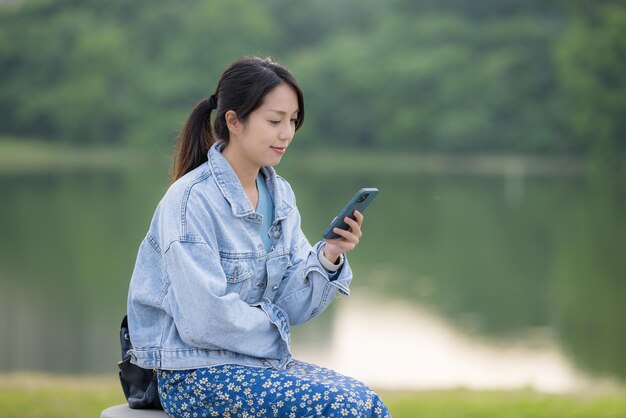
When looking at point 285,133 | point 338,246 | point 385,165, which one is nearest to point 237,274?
point 338,246

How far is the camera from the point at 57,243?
934 inches

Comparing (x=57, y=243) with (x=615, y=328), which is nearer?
(x=615, y=328)

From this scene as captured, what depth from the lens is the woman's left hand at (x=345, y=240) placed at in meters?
2.25

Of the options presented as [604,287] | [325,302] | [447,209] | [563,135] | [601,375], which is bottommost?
[325,302]

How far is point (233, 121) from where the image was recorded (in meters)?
2.34

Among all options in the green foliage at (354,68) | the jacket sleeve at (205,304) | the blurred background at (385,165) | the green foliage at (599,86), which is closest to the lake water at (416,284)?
the blurred background at (385,165)

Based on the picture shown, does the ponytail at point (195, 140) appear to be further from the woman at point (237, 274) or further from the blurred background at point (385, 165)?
the blurred background at point (385, 165)

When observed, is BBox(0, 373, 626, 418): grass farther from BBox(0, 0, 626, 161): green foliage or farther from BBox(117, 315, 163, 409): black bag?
BBox(0, 0, 626, 161): green foliage

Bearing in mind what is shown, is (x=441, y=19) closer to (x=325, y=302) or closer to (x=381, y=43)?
(x=381, y=43)

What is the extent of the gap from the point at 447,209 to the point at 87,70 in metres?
25.9

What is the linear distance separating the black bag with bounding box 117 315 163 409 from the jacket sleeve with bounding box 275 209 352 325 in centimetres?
35

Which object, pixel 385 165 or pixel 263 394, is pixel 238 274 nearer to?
pixel 263 394

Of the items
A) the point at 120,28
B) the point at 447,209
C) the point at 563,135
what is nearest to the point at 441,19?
the point at 563,135

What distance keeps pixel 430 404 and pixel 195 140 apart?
3119 millimetres
